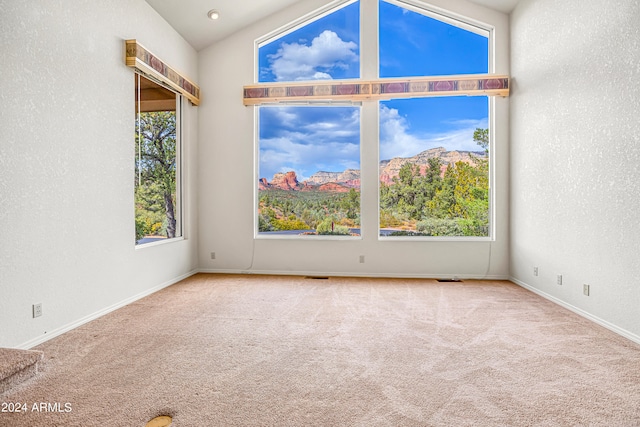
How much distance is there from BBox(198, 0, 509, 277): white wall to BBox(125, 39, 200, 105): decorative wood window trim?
40 centimetres

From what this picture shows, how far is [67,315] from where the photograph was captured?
2826 millimetres

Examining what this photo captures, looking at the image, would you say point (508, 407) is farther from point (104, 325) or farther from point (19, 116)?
point (19, 116)

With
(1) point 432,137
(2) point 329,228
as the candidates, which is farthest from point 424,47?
(2) point 329,228

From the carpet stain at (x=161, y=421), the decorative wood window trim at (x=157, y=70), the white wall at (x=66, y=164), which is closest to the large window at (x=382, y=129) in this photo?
the decorative wood window trim at (x=157, y=70)

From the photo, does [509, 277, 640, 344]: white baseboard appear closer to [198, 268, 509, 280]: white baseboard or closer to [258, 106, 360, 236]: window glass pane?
[198, 268, 509, 280]: white baseboard

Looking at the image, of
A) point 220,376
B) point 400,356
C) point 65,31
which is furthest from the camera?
point 65,31

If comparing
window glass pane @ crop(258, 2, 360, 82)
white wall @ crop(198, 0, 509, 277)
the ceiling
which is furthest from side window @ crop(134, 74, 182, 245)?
window glass pane @ crop(258, 2, 360, 82)

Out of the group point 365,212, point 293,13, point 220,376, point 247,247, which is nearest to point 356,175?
point 365,212

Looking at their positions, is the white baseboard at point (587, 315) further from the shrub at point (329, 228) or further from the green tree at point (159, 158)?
the green tree at point (159, 158)

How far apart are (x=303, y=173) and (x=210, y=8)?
2.55 meters

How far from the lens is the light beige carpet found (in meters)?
1.69

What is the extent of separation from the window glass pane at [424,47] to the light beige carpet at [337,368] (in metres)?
3.39

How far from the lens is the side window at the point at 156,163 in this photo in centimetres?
391

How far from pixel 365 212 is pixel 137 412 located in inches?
151
